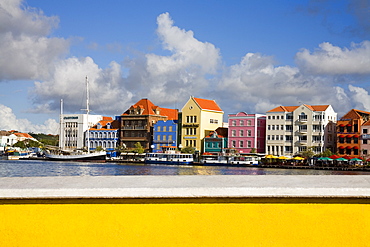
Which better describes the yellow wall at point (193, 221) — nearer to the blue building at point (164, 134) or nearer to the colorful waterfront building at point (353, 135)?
the colorful waterfront building at point (353, 135)

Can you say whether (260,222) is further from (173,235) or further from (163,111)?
(163,111)

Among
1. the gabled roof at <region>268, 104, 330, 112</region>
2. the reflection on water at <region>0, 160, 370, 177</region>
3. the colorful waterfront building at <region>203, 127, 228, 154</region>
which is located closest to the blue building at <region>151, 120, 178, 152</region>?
the colorful waterfront building at <region>203, 127, 228, 154</region>

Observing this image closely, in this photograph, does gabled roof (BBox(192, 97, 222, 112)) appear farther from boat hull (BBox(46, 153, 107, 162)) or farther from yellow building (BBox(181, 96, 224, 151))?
boat hull (BBox(46, 153, 107, 162))

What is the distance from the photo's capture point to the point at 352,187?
354 cm

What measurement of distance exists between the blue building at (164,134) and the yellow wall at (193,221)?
83.2 m

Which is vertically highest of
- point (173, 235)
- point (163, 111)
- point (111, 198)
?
point (163, 111)

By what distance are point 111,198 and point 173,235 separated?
0.47 m

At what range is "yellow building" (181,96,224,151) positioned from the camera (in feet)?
276

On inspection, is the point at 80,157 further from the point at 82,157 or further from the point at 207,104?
the point at 207,104

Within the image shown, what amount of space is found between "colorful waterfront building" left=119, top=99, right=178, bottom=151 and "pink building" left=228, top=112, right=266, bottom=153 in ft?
54.4

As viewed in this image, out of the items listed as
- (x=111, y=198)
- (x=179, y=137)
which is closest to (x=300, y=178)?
(x=111, y=198)

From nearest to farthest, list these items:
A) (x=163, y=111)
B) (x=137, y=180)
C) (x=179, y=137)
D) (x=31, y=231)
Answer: (x=31, y=231), (x=137, y=180), (x=179, y=137), (x=163, y=111)

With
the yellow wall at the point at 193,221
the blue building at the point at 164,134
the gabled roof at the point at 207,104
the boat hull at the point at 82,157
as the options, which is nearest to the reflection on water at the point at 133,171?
the boat hull at the point at 82,157

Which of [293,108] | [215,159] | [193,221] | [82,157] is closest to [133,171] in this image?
[215,159]
